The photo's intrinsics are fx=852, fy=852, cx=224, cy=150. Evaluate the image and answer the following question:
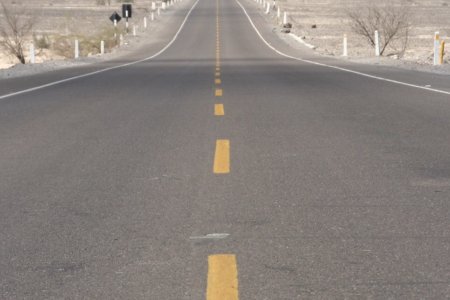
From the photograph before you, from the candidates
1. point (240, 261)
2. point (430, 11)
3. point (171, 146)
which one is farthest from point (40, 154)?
point (430, 11)

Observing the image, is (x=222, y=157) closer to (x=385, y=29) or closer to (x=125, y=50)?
(x=385, y=29)

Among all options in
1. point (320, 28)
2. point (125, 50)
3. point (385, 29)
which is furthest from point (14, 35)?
point (320, 28)

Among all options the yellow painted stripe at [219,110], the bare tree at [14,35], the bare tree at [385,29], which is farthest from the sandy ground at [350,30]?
the bare tree at [14,35]

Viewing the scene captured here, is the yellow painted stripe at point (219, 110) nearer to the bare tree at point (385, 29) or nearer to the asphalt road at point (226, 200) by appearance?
the asphalt road at point (226, 200)

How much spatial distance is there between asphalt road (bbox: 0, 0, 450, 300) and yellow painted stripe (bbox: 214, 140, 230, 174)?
5 cm

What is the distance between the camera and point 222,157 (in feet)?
29.9

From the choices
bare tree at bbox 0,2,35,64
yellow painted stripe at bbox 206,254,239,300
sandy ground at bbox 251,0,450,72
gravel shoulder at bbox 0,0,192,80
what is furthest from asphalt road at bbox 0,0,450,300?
bare tree at bbox 0,2,35,64

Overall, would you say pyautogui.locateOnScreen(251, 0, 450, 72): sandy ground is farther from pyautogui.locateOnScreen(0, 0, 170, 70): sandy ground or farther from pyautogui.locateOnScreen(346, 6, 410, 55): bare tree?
pyautogui.locateOnScreen(0, 0, 170, 70): sandy ground

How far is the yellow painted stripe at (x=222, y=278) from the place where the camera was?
15.0ft

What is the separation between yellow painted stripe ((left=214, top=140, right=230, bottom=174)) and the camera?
838cm

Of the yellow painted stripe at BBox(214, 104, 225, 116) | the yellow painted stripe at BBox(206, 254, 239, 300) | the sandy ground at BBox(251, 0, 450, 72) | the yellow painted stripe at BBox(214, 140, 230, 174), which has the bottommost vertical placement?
the sandy ground at BBox(251, 0, 450, 72)

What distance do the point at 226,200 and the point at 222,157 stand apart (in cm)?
219

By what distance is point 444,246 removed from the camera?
5.48m

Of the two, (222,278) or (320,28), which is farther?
(320,28)
